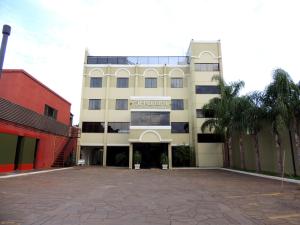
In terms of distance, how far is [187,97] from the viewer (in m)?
35.8

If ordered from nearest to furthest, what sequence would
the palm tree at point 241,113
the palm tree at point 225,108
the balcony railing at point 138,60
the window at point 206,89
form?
the palm tree at point 241,113 → the palm tree at point 225,108 → the window at point 206,89 → the balcony railing at point 138,60

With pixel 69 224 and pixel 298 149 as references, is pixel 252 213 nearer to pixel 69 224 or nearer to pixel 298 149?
pixel 69 224

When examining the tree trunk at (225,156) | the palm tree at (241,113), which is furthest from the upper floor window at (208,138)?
the palm tree at (241,113)

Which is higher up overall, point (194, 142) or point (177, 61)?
point (177, 61)

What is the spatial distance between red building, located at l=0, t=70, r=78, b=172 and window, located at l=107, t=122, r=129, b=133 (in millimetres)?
6591

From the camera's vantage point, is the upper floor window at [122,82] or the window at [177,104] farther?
the upper floor window at [122,82]

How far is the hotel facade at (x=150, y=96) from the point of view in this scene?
3291cm

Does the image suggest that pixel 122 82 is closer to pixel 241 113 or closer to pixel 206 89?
pixel 206 89

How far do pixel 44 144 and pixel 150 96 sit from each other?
1421 cm

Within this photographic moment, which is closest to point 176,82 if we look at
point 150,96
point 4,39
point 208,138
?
point 150,96

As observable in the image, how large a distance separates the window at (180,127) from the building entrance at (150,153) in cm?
344

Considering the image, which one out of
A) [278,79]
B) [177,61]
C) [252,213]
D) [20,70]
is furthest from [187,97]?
[252,213]

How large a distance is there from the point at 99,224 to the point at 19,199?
434 centimetres

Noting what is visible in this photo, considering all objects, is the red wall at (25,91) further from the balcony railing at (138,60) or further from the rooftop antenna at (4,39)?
the rooftop antenna at (4,39)
